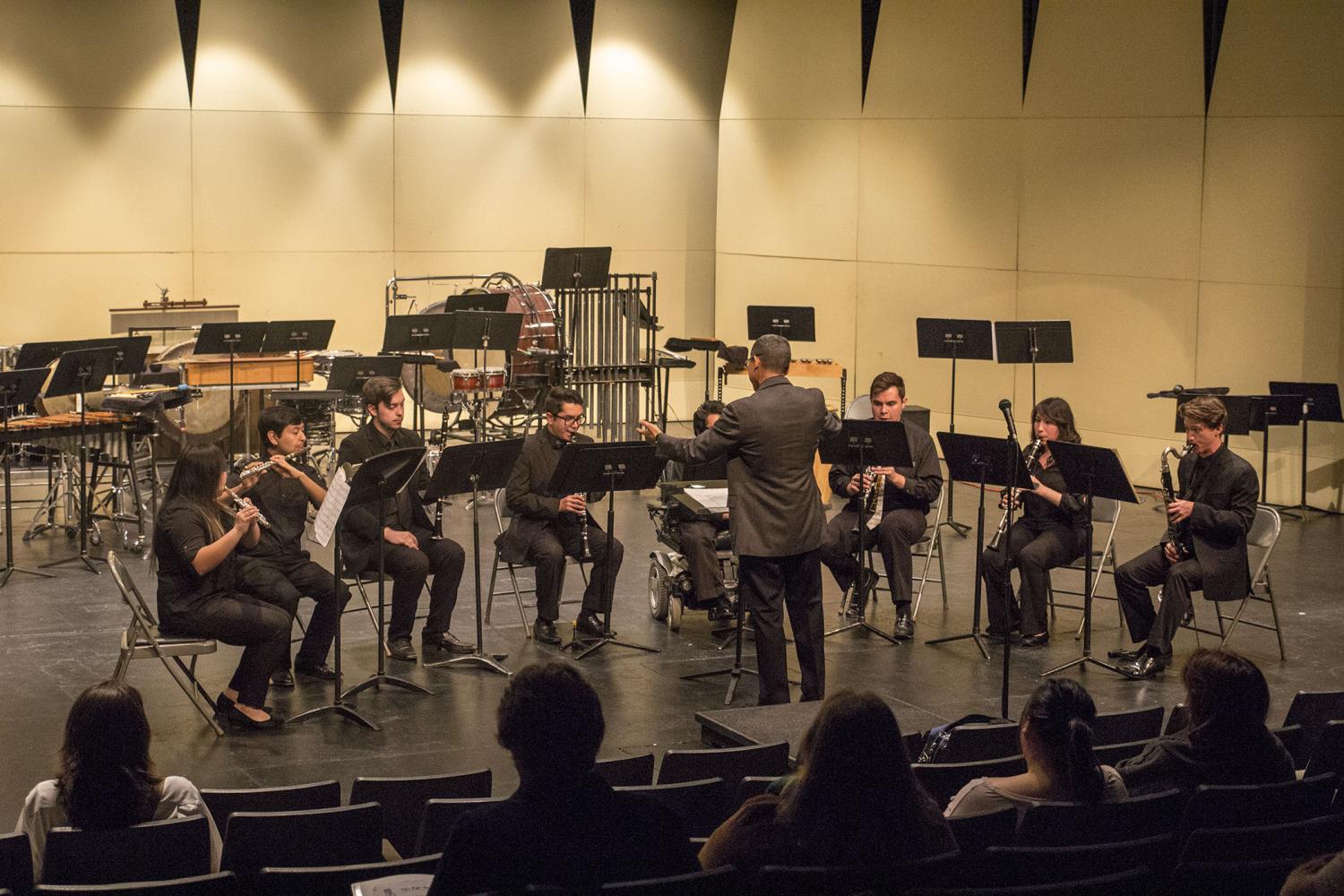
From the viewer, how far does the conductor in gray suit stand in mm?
6363

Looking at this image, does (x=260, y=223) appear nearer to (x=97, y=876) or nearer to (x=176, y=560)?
(x=176, y=560)

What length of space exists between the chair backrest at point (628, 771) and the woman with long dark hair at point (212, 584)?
2448 mm

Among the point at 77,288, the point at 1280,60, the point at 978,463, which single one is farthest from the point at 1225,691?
the point at 77,288

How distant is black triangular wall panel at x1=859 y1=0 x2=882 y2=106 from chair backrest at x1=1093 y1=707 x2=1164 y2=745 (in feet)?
32.7

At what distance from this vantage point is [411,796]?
4.17 m

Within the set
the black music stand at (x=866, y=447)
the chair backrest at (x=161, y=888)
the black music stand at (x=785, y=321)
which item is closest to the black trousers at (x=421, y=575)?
the black music stand at (x=866, y=447)

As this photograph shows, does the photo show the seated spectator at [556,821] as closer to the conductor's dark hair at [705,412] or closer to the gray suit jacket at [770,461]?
the gray suit jacket at [770,461]

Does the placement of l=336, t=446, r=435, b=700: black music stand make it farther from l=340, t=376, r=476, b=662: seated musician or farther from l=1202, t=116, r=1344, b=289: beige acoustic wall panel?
l=1202, t=116, r=1344, b=289: beige acoustic wall panel

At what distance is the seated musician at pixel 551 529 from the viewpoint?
25.2 ft

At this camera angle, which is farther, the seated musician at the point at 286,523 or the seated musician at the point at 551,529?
the seated musician at the point at 551,529

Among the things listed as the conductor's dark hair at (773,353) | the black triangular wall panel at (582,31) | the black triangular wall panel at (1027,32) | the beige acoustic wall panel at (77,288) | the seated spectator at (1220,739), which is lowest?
the seated spectator at (1220,739)

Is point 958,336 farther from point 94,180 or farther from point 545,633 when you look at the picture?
point 94,180

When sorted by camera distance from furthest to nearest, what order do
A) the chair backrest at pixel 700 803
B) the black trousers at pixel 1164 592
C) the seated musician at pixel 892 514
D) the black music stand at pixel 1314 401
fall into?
the black music stand at pixel 1314 401, the seated musician at pixel 892 514, the black trousers at pixel 1164 592, the chair backrest at pixel 700 803

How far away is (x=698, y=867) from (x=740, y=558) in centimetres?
336
